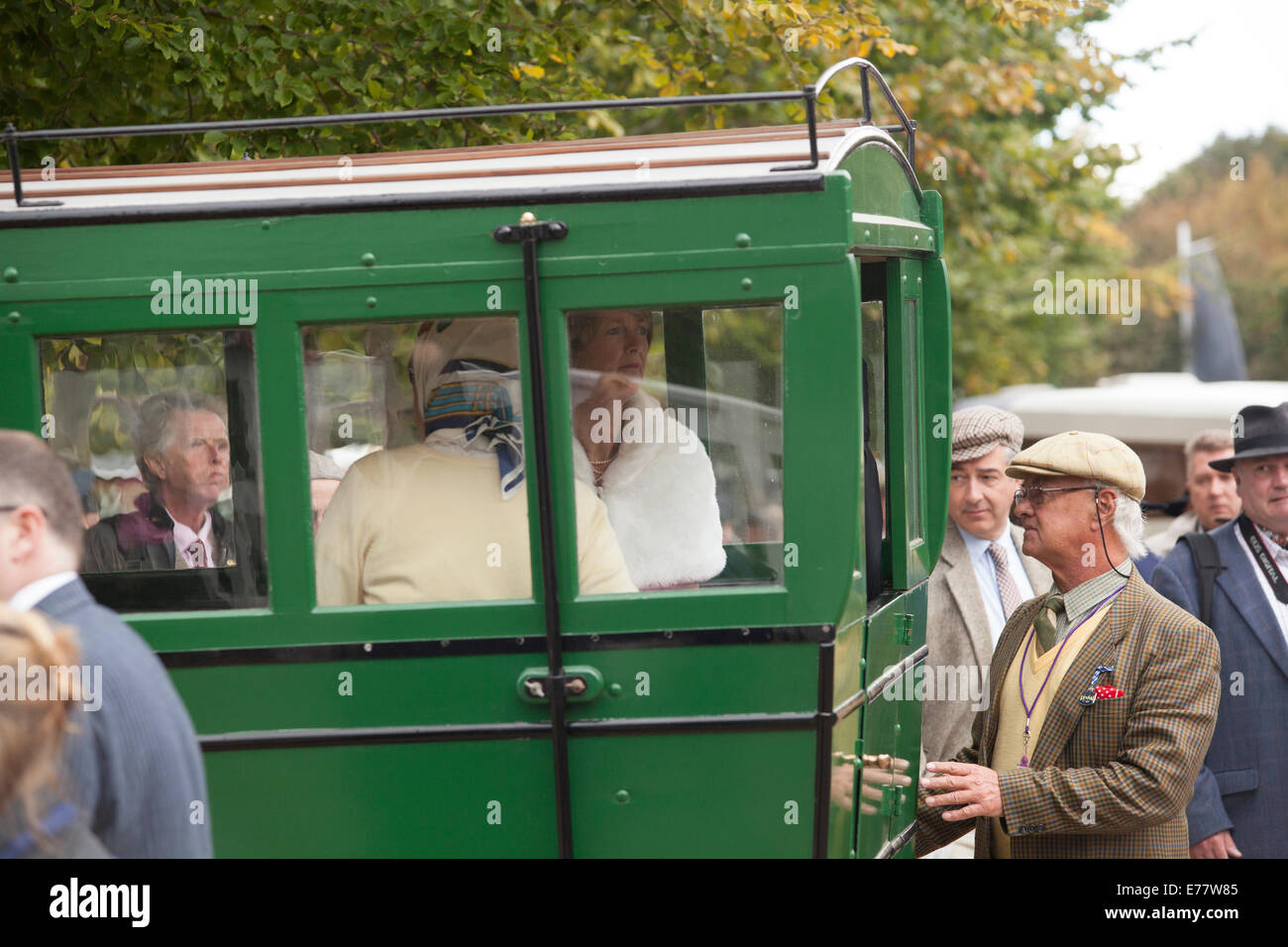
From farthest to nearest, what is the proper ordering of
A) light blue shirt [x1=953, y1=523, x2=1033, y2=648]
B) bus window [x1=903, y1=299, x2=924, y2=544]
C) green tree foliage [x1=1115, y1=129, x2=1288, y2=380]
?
green tree foliage [x1=1115, y1=129, x2=1288, y2=380] → light blue shirt [x1=953, y1=523, x2=1033, y2=648] → bus window [x1=903, y1=299, x2=924, y2=544]

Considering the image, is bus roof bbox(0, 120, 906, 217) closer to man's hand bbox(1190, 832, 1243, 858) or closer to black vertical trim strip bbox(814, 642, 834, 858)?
black vertical trim strip bbox(814, 642, 834, 858)

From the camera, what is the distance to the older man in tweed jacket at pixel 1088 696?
12.0 feet

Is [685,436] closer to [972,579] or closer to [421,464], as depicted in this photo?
[421,464]

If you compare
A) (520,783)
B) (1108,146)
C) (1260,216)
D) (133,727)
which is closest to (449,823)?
Result: (520,783)

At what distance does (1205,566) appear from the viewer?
4594 millimetres

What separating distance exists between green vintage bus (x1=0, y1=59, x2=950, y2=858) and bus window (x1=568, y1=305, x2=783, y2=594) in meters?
0.01

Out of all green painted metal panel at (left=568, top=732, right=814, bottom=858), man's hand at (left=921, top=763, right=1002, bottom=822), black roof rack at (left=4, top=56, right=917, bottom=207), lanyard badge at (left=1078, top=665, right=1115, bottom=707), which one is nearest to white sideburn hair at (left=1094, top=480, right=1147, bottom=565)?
lanyard badge at (left=1078, top=665, right=1115, bottom=707)

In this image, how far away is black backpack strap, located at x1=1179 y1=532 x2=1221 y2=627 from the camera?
4531mm

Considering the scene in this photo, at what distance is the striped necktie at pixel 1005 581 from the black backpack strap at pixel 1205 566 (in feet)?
2.26

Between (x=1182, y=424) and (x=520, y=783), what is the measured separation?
1377 centimetres

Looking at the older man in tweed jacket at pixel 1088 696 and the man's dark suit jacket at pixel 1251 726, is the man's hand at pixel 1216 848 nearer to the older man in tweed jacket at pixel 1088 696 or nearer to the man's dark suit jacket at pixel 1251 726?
the man's dark suit jacket at pixel 1251 726

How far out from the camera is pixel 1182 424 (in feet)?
51.5

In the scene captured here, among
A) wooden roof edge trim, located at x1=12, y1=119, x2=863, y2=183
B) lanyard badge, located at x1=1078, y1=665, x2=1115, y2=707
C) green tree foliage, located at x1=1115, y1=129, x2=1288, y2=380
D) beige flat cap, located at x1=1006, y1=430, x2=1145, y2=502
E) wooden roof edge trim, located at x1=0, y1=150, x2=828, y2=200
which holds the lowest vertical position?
lanyard badge, located at x1=1078, y1=665, x2=1115, y2=707

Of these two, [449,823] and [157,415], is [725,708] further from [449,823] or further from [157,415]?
[157,415]
